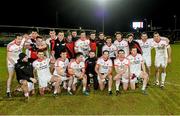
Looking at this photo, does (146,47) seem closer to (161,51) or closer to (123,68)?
(161,51)

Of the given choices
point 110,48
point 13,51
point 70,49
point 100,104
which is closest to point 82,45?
point 70,49

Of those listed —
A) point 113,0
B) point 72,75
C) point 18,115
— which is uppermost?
point 113,0

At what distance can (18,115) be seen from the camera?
7988mm

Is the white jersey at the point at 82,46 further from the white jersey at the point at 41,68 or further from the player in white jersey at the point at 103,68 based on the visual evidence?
the white jersey at the point at 41,68

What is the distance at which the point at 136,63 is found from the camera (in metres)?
10.8

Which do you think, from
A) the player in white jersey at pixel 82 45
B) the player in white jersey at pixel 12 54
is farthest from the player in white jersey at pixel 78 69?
the player in white jersey at pixel 12 54

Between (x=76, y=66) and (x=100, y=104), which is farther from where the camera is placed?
(x=76, y=66)

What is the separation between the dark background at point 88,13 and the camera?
4908 centimetres

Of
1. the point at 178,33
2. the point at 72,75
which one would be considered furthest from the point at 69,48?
the point at 178,33

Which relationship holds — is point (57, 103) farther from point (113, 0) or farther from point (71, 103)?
point (113, 0)

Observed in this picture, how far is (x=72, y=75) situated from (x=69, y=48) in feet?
4.33

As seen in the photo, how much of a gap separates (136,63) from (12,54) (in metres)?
4.04

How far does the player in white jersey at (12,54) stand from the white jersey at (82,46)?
207 centimetres

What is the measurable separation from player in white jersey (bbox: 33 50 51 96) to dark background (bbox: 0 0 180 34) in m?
33.0
